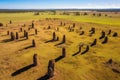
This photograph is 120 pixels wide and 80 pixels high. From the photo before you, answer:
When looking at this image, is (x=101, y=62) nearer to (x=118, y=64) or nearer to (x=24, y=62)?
(x=118, y=64)

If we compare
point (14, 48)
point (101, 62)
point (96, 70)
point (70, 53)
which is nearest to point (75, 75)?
point (96, 70)

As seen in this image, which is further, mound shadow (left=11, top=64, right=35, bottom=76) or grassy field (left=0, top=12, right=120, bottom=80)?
mound shadow (left=11, top=64, right=35, bottom=76)

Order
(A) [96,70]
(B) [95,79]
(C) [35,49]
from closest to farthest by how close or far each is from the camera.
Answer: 1. (B) [95,79]
2. (A) [96,70]
3. (C) [35,49]

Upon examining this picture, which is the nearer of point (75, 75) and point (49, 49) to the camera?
point (75, 75)

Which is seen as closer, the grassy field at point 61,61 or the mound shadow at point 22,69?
the grassy field at point 61,61

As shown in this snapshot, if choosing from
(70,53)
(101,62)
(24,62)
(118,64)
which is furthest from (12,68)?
(118,64)

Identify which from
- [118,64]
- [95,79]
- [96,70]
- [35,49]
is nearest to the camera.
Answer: [95,79]

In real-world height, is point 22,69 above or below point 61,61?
below

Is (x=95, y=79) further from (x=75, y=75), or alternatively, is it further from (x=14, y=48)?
(x=14, y=48)

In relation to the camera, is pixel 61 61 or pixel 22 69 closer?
pixel 22 69
